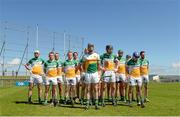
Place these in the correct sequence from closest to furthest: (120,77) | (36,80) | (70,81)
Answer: (70,81)
(36,80)
(120,77)

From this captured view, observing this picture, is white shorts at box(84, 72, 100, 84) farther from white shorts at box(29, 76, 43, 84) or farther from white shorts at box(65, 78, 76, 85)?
white shorts at box(29, 76, 43, 84)

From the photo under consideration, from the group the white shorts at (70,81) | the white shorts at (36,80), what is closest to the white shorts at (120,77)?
the white shorts at (70,81)

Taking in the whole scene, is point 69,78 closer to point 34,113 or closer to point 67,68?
point 67,68

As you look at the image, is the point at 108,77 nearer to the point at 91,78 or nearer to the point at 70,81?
the point at 91,78

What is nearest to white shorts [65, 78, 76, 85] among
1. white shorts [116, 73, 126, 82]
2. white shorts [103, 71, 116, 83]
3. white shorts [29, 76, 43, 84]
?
white shorts [29, 76, 43, 84]

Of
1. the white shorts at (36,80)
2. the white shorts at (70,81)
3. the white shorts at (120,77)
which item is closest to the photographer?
the white shorts at (70,81)

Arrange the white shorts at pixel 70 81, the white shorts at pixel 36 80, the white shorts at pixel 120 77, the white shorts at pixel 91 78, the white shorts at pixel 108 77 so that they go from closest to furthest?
the white shorts at pixel 91 78
the white shorts at pixel 108 77
the white shorts at pixel 70 81
the white shorts at pixel 36 80
the white shorts at pixel 120 77

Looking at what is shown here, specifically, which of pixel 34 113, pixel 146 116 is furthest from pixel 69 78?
pixel 146 116

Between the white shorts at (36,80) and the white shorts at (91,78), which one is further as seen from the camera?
the white shorts at (36,80)

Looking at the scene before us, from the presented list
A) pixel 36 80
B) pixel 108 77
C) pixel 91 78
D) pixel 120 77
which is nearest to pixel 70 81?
pixel 36 80

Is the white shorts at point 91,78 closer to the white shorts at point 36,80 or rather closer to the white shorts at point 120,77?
the white shorts at point 36,80

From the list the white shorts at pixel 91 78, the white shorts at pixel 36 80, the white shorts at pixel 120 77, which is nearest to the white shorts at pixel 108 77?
the white shorts at pixel 91 78

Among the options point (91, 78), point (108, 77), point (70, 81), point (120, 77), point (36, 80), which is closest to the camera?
point (91, 78)

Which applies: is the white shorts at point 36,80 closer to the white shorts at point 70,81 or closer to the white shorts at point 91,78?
the white shorts at point 70,81
